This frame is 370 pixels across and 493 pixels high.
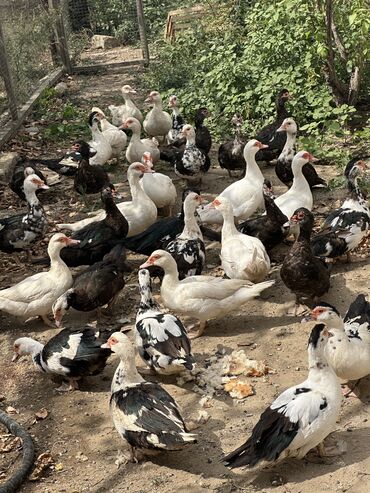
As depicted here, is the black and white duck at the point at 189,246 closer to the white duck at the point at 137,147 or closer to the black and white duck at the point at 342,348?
the black and white duck at the point at 342,348

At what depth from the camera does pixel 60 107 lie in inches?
506

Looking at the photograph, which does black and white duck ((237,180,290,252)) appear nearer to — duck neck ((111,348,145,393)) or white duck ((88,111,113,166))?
duck neck ((111,348,145,393))

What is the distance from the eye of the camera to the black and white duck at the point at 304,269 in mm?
5785

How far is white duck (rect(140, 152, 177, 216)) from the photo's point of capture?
309 inches

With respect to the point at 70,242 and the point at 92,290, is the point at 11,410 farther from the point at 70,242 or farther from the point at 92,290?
the point at 70,242

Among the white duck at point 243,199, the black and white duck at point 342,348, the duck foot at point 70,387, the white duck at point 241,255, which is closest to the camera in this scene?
the black and white duck at point 342,348

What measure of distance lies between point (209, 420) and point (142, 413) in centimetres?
64

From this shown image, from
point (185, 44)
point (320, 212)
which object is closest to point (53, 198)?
point (320, 212)

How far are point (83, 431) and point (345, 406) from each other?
1.83 meters

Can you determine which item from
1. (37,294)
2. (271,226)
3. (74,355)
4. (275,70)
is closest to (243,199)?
(271,226)

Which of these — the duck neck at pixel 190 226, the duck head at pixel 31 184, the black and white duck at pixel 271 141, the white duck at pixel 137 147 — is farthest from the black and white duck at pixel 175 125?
the duck neck at pixel 190 226

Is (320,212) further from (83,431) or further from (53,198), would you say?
(83,431)

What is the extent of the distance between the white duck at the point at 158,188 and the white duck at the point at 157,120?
255 centimetres

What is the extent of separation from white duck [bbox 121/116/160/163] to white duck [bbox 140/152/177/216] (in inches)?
47.5
